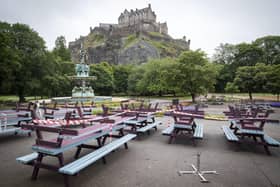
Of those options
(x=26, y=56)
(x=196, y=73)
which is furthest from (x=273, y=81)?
(x=26, y=56)

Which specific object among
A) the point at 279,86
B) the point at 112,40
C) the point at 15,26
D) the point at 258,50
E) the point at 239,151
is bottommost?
the point at 239,151

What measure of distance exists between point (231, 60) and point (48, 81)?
59999 millimetres

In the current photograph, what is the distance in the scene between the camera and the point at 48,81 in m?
27.5

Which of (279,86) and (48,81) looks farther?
(48,81)

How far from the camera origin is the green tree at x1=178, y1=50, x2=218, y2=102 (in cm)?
2214

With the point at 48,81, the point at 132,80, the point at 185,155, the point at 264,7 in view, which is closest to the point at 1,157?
the point at 185,155

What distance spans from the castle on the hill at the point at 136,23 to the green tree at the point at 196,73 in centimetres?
7681

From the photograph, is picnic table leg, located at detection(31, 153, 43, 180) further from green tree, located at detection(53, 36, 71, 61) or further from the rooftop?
green tree, located at detection(53, 36, 71, 61)

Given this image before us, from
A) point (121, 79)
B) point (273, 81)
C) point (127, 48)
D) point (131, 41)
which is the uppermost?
point (131, 41)

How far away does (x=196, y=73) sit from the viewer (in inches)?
871

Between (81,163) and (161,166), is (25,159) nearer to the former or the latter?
(81,163)

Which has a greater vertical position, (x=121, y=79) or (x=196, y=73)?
(x=121, y=79)

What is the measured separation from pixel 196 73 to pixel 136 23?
8917cm

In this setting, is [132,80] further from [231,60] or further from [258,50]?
[258,50]
